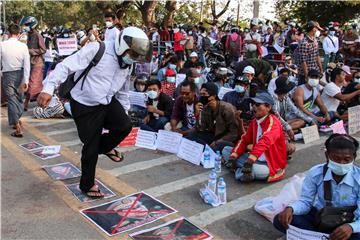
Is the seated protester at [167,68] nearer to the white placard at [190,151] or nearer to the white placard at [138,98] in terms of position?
the white placard at [138,98]

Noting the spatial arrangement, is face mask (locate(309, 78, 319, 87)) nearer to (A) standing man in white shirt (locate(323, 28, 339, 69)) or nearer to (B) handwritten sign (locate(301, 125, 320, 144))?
(B) handwritten sign (locate(301, 125, 320, 144))

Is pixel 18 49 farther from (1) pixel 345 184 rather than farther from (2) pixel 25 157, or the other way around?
(1) pixel 345 184

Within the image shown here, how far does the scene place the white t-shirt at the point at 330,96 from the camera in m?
6.95

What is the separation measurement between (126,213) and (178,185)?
959 mm

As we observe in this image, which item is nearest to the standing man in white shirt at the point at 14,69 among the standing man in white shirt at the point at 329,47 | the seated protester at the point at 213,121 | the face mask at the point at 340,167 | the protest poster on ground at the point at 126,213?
the seated protester at the point at 213,121

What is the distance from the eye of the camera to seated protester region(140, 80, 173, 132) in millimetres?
6531

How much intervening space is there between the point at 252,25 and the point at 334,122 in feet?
30.5

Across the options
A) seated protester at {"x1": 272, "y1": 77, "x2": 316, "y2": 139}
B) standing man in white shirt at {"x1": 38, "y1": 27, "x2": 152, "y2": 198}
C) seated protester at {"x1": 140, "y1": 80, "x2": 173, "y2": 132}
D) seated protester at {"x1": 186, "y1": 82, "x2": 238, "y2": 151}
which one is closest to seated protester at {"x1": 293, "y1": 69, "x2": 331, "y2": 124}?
seated protester at {"x1": 272, "y1": 77, "x2": 316, "y2": 139}

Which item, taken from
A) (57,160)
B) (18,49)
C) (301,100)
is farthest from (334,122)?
(18,49)

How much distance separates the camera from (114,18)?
845 cm

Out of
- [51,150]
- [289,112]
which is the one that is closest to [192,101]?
[289,112]

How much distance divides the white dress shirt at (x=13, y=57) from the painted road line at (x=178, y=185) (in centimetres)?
314

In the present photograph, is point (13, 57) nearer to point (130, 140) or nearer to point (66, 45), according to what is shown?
point (130, 140)

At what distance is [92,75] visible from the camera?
149 inches
